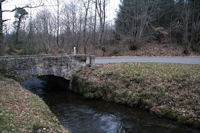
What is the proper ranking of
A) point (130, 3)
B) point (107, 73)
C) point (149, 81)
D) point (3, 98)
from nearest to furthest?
point (3, 98) < point (149, 81) < point (107, 73) < point (130, 3)

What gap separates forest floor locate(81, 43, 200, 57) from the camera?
2314 cm

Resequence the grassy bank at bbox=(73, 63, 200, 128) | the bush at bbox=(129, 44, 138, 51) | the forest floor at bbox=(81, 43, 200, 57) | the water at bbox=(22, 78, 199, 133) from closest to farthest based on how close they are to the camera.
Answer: the water at bbox=(22, 78, 199, 133) < the grassy bank at bbox=(73, 63, 200, 128) < the forest floor at bbox=(81, 43, 200, 57) < the bush at bbox=(129, 44, 138, 51)

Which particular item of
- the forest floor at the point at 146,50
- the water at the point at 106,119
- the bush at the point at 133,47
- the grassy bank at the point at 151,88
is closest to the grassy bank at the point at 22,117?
the water at the point at 106,119

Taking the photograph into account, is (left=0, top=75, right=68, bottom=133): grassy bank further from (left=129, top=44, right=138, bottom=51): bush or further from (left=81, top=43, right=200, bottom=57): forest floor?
(left=129, top=44, right=138, bottom=51): bush

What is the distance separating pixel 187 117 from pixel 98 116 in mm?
4111

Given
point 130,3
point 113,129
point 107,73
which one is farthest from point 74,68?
point 130,3

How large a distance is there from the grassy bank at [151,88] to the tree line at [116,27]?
13.7 m

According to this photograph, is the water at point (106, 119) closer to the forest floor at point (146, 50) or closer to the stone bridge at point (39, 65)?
the stone bridge at point (39, 65)

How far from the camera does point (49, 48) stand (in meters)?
27.3

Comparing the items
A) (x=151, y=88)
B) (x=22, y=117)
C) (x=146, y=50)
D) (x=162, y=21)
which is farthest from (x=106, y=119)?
(x=162, y=21)

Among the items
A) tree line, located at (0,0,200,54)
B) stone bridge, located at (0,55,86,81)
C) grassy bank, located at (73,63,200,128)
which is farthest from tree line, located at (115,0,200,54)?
grassy bank, located at (73,63,200,128)

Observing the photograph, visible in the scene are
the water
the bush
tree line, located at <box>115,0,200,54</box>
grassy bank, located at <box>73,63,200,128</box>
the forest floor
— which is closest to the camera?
the water

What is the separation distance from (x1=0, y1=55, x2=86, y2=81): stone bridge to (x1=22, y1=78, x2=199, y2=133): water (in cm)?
236

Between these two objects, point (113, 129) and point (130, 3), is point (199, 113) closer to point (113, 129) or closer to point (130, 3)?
point (113, 129)
